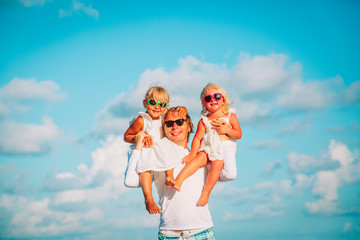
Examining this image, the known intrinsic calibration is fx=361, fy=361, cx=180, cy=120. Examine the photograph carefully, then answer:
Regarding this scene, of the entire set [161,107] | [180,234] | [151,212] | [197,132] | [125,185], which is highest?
[161,107]

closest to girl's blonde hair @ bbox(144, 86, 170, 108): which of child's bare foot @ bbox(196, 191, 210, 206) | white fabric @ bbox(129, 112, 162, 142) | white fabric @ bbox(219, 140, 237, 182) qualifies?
white fabric @ bbox(129, 112, 162, 142)

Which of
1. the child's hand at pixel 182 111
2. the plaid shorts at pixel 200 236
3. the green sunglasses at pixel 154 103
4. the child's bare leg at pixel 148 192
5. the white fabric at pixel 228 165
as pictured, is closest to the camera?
the plaid shorts at pixel 200 236

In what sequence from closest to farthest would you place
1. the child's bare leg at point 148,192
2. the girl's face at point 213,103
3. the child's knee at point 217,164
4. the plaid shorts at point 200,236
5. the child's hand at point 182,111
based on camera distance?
1. the plaid shorts at point 200,236
2. the child's bare leg at point 148,192
3. the child's knee at point 217,164
4. the child's hand at point 182,111
5. the girl's face at point 213,103

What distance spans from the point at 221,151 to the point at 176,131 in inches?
39.0

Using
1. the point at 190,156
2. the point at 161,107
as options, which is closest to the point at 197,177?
the point at 190,156

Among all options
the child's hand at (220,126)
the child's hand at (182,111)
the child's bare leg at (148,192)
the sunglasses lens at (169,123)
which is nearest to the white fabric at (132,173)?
the child's bare leg at (148,192)

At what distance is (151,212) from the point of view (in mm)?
6859

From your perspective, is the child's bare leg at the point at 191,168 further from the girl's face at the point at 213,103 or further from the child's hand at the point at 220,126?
the girl's face at the point at 213,103

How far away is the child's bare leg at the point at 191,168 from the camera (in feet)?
22.1

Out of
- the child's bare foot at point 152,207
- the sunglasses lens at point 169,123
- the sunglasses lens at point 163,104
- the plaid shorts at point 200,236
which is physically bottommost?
the plaid shorts at point 200,236

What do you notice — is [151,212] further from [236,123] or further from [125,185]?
[236,123]

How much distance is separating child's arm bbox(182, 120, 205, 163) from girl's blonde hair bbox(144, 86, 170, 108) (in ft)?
3.02

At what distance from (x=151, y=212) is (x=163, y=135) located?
5.31ft

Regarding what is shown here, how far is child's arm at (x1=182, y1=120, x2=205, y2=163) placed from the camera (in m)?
7.24
